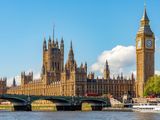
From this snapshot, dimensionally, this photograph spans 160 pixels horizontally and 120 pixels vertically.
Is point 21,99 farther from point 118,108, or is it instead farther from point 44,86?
point 44,86

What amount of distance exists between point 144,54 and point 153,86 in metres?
17.2

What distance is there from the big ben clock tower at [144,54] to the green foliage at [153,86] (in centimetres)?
902

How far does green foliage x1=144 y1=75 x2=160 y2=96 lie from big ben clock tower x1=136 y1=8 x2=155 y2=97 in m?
9.02

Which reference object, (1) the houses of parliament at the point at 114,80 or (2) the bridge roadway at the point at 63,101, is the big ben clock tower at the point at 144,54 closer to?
(1) the houses of parliament at the point at 114,80

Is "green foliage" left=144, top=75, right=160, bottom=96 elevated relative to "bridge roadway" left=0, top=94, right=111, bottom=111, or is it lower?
elevated

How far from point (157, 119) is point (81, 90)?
8580 centimetres

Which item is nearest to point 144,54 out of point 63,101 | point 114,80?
point 114,80

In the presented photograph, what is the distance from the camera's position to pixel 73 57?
196375 millimetres

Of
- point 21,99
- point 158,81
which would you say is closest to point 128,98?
point 158,81

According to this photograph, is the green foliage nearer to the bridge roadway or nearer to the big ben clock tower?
the big ben clock tower

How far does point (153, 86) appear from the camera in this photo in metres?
146

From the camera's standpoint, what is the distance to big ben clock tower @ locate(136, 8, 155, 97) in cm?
16112

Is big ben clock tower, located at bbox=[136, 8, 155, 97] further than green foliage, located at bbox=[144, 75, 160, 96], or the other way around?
big ben clock tower, located at bbox=[136, 8, 155, 97]

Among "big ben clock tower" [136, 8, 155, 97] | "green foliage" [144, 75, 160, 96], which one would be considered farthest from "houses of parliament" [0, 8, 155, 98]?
"green foliage" [144, 75, 160, 96]
